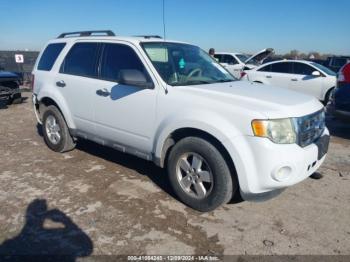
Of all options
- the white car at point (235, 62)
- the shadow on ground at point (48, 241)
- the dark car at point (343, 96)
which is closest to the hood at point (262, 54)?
the white car at point (235, 62)

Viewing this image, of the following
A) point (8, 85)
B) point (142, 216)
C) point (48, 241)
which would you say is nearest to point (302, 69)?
point (142, 216)

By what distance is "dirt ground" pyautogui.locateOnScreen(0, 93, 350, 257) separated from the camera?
311 centimetres

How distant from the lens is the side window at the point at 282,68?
11.0 m

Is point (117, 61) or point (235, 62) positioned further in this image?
point (235, 62)

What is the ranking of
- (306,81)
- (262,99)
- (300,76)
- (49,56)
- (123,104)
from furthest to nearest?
1. (300,76)
2. (306,81)
3. (49,56)
4. (123,104)
5. (262,99)

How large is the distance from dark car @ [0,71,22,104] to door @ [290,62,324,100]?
8.68 meters

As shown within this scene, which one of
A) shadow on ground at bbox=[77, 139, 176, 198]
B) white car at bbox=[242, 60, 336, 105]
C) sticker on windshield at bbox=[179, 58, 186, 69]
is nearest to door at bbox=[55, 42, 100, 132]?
shadow on ground at bbox=[77, 139, 176, 198]

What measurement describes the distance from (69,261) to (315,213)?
2.63 m

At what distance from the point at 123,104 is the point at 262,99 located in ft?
5.84

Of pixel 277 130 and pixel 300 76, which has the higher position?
pixel 277 130

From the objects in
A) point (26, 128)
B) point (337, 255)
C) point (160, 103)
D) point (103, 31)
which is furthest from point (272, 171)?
point (26, 128)

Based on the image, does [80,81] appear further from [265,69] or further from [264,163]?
[265,69]

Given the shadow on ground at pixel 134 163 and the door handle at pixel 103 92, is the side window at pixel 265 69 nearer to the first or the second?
the shadow on ground at pixel 134 163

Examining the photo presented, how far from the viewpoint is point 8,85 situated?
1023 cm
